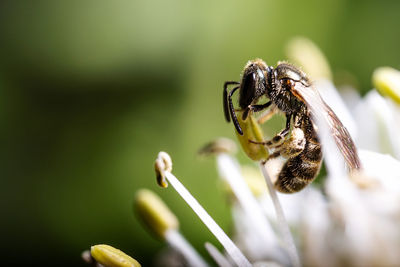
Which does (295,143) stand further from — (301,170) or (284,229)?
(284,229)

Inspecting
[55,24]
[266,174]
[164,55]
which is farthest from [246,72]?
[55,24]

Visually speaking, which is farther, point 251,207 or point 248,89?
point 251,207

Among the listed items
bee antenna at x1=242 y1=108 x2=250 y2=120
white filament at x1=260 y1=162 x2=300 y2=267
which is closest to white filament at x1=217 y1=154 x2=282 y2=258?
white filament at x1=260 y1=162 x2=300 y2=267

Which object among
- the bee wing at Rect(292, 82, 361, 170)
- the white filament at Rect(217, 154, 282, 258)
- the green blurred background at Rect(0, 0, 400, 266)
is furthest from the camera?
the green blurred background at Rect(0, 0, 400, 266)

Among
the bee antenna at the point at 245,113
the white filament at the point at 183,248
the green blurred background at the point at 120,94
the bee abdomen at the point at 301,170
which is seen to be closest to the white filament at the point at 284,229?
the bee abdomen at the point at 301,170

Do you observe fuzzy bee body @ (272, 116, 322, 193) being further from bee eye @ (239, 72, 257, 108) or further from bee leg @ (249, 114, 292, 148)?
bee eye @ (239, 72, 257, 108)

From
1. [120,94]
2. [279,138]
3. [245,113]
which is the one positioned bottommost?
[279,138]

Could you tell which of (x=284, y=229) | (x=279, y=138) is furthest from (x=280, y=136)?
(x=284, y=229)

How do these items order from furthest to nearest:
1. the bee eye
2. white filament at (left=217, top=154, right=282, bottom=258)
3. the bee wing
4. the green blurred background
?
the green blurred background, white filament at (left=217, top=154, right=282, bottom=258), the bee eye, the bee wing
